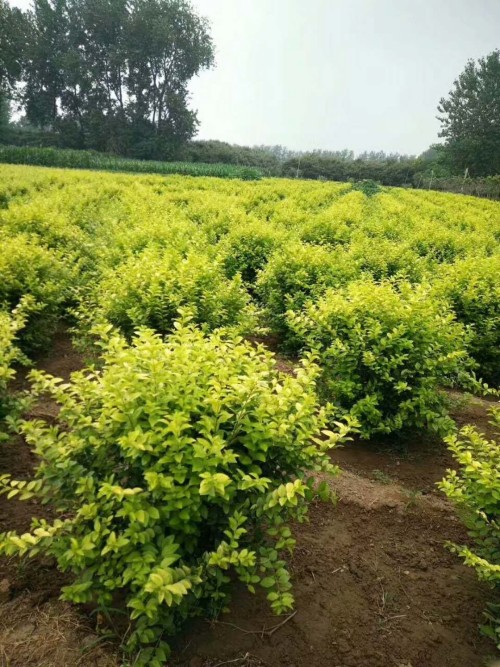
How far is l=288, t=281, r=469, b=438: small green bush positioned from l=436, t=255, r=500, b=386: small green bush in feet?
4.87

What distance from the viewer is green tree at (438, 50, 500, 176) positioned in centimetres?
4791

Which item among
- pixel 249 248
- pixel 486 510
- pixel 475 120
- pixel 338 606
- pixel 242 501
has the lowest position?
pixel 338 606

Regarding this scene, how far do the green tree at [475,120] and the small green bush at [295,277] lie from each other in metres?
50.9

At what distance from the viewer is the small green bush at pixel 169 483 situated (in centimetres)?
178

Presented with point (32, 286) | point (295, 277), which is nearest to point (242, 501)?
point (32, 286)

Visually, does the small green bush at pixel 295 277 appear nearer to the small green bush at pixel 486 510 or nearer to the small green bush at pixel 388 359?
the small green bush at pixel 388 359

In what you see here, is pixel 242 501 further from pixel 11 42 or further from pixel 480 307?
pixel 11 42

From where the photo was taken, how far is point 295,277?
5.98 m

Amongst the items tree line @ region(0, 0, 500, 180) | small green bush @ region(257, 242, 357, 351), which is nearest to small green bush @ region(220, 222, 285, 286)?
small green bush @ region(257, 242, 357, 351)

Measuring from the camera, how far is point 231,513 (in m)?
2.05

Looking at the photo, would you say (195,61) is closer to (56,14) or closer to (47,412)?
(56,14)

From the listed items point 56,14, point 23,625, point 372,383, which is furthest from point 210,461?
point 56,14

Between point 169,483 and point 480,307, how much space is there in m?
4.95

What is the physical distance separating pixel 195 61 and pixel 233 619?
61.4 m
